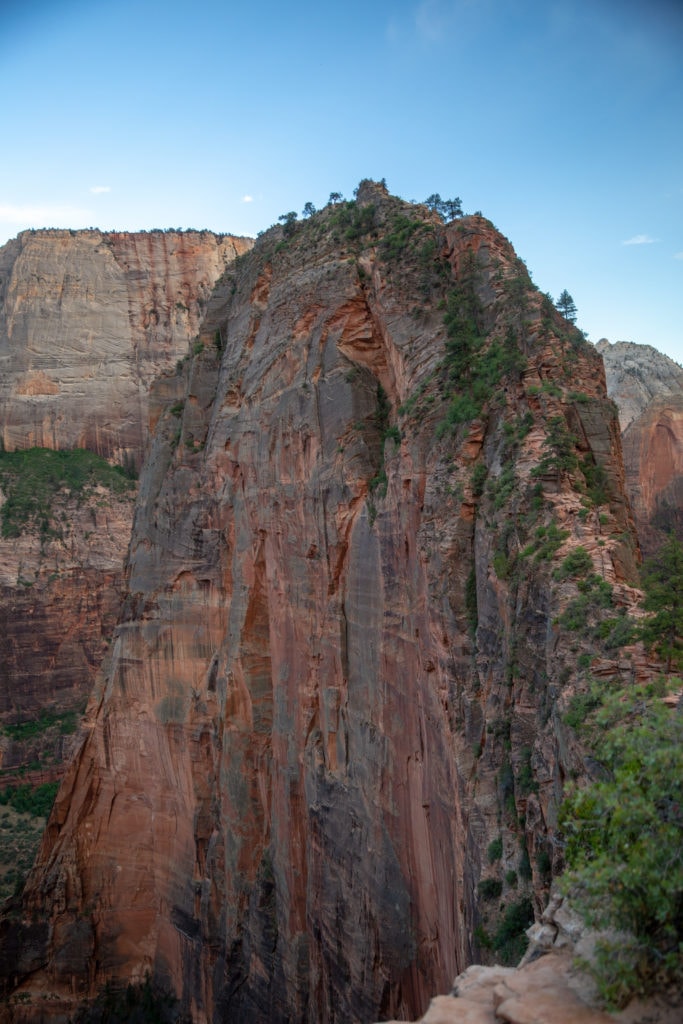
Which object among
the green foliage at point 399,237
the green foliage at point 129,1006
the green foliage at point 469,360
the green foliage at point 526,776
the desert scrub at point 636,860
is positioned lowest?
the green foliage at point 129,1006

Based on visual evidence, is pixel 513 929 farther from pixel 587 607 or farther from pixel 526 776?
pixel 587 607

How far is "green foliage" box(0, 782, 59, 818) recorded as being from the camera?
57656mm

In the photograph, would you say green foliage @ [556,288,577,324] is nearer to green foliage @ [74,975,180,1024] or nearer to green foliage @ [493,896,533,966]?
green foliage @ [493,896,533,966]

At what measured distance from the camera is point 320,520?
25.9 meters

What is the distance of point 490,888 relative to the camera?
15.4 meters

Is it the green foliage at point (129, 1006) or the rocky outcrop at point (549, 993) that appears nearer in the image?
the rocky outcrop at point (549, 993)

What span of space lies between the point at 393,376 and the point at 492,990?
59.9 ft

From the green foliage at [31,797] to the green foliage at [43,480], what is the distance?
839 inches

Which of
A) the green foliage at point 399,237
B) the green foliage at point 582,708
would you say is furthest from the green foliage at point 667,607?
the green foliage at point 399,237

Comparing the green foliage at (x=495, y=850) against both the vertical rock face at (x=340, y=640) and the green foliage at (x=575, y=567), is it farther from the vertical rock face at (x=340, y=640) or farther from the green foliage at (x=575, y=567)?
the green foliage at (x=575, y=567)

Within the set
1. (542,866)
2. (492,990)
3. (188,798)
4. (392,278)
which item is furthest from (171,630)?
(492,990)

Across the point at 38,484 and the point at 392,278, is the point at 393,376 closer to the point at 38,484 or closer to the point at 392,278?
the point at 392,278

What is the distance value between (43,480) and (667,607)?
231ft

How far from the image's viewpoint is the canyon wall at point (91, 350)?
73.2 metres
